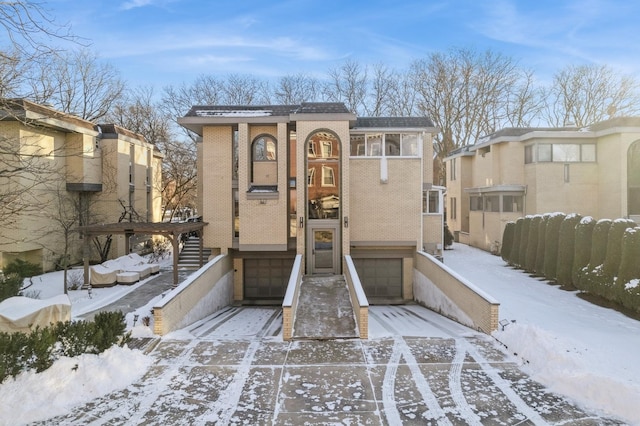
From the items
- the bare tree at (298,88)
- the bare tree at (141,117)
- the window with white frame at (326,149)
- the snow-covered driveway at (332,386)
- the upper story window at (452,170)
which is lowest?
the snow-covered driveway at (332,386)

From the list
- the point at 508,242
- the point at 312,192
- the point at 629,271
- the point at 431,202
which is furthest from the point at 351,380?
the point at 508,242

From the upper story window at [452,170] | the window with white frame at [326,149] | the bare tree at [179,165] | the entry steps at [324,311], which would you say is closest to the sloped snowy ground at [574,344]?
the entry steps at [324,311]

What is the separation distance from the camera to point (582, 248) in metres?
14.6

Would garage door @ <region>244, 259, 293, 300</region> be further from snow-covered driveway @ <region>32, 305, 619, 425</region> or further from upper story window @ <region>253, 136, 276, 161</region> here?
snow-covered driveway @ <region>32, 305, 619, 425</region>

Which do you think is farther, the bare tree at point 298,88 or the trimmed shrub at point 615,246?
the bare tree at point 298,88

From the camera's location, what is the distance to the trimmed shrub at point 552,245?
16.5 metres

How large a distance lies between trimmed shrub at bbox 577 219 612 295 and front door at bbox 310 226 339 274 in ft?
29.8

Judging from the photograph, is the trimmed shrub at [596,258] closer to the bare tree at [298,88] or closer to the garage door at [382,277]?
the garage door at [382,277]

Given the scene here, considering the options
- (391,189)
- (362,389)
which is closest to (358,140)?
(391,189)

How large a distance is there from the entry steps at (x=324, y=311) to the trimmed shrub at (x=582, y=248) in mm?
8442

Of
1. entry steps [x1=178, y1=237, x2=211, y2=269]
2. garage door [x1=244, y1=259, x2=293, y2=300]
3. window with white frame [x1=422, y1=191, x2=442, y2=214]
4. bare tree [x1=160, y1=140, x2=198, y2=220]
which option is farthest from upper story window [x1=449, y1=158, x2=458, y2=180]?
bare tree [x1=160, y1=140, x2=198, y2=220]

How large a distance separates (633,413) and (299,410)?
5.57 metres

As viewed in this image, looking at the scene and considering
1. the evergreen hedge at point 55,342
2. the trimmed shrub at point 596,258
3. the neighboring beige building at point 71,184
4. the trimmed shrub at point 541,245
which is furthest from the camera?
the neighboring beige building at point 71,184

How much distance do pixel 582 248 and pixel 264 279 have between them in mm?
12905
